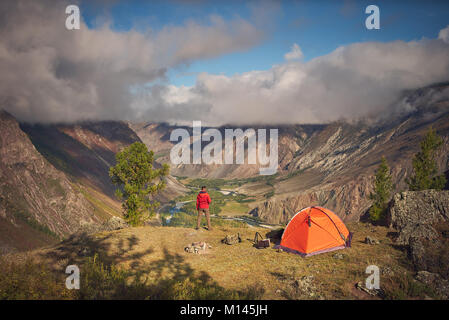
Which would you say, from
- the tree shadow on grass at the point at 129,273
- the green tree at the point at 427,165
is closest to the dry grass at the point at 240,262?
the tree shadow on grass at the point at 129,273

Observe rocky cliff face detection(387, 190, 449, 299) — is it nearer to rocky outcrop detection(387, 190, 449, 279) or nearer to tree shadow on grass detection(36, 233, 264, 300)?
rocky outcrop detection(387, 190, 449, 279)

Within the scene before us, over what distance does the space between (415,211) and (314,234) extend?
39.4 ft

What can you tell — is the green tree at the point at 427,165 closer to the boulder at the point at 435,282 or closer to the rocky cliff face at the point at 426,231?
the rocky cliff face at the point at 426,231

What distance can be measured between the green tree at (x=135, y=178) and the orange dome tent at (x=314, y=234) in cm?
2004

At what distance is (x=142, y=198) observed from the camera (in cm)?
3569

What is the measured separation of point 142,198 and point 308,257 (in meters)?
24.2

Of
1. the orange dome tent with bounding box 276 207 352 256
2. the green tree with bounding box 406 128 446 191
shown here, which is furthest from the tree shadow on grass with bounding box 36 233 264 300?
the green tree with bounding box 406 128 446 191

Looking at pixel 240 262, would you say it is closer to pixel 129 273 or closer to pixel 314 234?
pixel 314 234

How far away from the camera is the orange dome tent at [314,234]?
1978cm

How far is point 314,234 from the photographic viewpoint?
20266 millimetres

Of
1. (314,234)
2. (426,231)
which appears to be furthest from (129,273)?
(426,231)

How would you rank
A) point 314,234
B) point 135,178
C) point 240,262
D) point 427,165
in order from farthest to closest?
point 427,165 < point 135,178 < point 314,234 < point 240,262

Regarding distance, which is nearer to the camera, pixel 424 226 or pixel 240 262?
pixel 240 262
